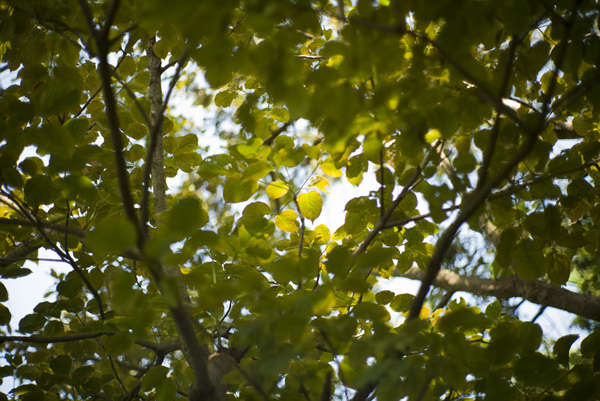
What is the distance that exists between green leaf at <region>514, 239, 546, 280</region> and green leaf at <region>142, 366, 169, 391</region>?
41.4 inches

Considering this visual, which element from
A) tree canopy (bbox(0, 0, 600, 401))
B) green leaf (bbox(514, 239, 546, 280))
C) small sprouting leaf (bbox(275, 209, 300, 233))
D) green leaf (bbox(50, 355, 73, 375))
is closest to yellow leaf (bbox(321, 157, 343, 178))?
tree canopy (bbox(0, 0, 600, 401))

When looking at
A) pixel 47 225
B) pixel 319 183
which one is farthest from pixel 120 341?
pixel 319 183

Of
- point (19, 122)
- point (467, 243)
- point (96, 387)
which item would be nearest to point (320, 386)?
point (19, 122)

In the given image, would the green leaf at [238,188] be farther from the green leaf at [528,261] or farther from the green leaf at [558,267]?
the green leaf at [558,267]

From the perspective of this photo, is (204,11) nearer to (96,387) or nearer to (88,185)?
(88,185)

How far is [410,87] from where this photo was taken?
827mm

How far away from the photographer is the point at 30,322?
1582 millimetres

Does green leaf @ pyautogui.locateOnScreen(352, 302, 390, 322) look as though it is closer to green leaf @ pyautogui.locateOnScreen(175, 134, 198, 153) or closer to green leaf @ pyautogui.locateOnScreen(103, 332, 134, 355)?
green leaf @ pyautogui.locateOnScreen(103, 332, 134, 355)

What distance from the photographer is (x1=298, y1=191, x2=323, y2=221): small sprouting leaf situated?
4.55ft

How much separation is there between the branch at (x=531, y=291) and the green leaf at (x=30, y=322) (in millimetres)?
1419

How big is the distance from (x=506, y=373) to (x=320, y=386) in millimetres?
447

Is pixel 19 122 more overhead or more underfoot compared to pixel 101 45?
more overhead

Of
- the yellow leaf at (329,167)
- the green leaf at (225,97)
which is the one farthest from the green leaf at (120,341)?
the green leaf at (225,97)

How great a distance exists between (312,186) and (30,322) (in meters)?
1.11
